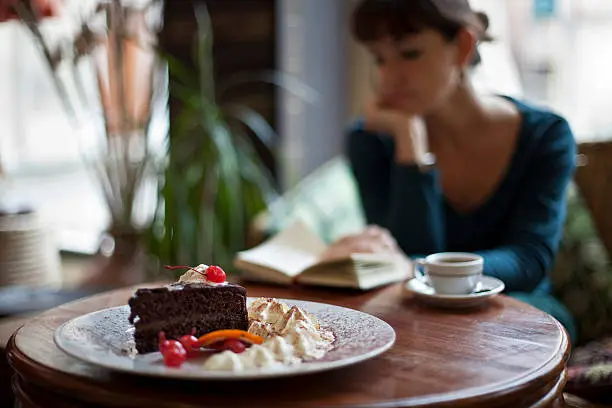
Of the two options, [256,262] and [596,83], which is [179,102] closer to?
[596,83]

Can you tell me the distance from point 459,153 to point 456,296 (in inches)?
30.3

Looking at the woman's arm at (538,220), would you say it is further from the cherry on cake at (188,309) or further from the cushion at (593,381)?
the cherry on cake at (188,309)

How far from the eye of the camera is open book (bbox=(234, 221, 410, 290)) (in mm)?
1587

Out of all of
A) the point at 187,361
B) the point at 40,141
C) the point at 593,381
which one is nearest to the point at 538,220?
the point at 593,381

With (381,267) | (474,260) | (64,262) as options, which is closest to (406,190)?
(381,267)

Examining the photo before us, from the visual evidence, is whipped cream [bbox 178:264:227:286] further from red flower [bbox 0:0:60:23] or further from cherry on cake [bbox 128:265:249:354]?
red flower [bbox 0:0:60:23]

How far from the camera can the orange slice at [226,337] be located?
1.09 meters

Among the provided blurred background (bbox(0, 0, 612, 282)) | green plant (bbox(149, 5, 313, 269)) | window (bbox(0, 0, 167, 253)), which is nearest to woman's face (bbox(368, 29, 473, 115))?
green plant (bbox(149, 5, 313, 269))

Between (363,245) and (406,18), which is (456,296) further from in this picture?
(406,18)

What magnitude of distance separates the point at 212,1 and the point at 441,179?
1.55 meters

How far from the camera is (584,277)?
213 cm

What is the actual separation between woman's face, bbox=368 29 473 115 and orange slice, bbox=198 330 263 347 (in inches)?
38.7

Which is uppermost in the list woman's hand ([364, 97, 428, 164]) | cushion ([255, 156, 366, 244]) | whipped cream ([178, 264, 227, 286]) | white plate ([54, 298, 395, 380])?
woman's hand ([364, 97, 428, 164])

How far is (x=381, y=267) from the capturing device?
1.63 meters
